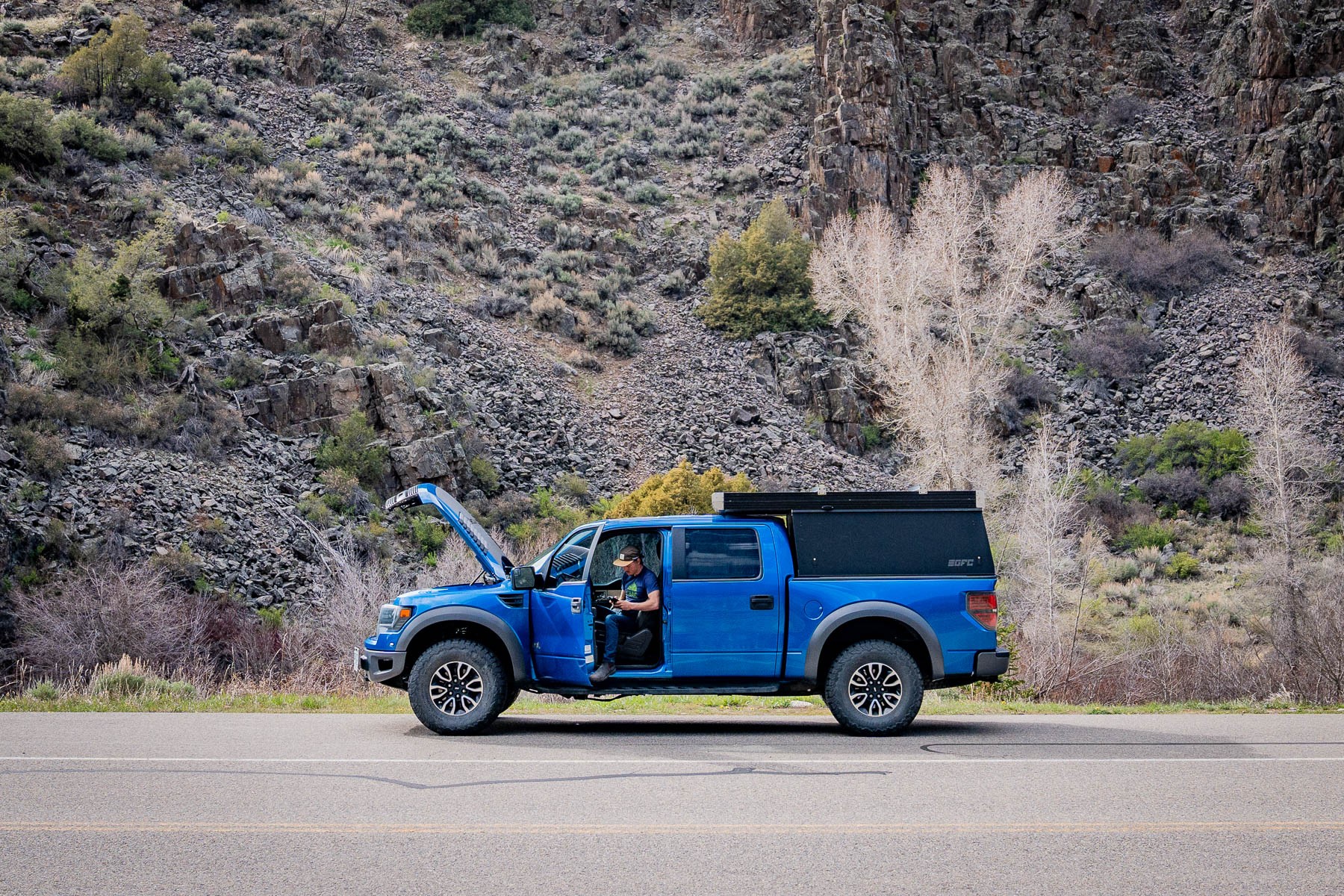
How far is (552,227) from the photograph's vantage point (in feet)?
157

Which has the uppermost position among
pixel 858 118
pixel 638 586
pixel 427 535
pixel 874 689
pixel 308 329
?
pixel 858 118

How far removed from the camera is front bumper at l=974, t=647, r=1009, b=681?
9227 millimetres

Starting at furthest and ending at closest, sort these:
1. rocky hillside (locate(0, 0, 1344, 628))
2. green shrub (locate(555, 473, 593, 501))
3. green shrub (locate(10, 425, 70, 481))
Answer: green shrub (locate(555, 473, 593, 501)), rocky hillside (locate(0, 0, 1344, 628)), green shrub (locate(10, 425, 70, 481))

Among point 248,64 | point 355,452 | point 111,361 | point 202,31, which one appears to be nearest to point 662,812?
point 355,452

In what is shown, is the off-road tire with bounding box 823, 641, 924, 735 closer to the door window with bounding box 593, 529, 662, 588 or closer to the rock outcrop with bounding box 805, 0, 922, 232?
the door window with bounding box 593, 529, 662, 588

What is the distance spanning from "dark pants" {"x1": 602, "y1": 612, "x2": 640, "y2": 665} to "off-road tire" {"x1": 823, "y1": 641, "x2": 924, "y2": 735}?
188 cm

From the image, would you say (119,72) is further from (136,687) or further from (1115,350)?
(1115,350)

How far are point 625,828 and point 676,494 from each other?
22.0 m

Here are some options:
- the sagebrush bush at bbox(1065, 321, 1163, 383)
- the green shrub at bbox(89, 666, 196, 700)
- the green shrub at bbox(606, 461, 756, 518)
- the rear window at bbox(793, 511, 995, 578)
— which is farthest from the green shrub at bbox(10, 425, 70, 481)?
the sagebrush bush at bbox(1065, 321, 1163, 383)

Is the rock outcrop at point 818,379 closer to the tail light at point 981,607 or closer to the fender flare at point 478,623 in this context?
the tail light at point 981,607

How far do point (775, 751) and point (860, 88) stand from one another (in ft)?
159

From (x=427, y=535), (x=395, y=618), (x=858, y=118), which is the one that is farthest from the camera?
(x=858, y=118)

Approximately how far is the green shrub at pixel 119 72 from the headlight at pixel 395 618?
133ft

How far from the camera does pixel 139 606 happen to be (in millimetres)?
19578
